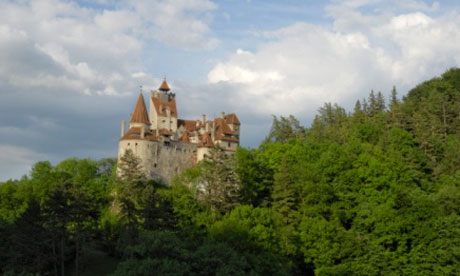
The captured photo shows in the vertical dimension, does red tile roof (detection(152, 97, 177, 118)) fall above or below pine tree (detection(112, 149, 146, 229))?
above

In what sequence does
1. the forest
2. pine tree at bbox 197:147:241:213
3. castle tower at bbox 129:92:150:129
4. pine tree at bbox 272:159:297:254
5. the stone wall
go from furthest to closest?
castle tower at bbox 129:92:150:129, the stone wall, pine tree at bbox 197:147:241:213, pine tree at bbox 272:159:297:254, the forest

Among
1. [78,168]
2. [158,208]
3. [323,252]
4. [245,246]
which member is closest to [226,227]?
[245,246]

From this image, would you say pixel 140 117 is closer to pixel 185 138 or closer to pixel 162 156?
pixel 162 156

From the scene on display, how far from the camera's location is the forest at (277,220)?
45781 mm

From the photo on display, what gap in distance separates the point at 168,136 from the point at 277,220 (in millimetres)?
37036

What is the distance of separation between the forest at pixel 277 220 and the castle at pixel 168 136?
1029 cm

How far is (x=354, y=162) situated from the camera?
6122cm

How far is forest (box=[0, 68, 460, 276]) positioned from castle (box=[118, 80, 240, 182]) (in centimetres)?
1029

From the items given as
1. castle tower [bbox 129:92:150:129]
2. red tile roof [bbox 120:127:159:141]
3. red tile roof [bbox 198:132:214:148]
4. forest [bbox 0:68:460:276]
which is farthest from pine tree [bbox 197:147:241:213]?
castle tower [bbox 129:92:150:129]

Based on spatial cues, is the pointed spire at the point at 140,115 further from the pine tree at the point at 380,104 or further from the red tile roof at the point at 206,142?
the pine tree at the point at 380,104

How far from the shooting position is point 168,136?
84.8 m

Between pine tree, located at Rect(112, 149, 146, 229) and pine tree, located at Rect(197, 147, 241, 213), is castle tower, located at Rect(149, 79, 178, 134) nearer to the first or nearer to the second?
pine tree, located at Rect(112, 149, 146, 229)

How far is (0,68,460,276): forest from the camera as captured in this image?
45781 millimetres

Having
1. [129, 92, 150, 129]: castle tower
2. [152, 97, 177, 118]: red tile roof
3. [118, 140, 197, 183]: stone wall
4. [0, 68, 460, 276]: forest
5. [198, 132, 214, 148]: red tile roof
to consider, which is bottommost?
[0, 68, 460, 276]: forest
